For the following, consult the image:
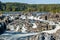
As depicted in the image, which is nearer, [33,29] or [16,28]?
[33,29]

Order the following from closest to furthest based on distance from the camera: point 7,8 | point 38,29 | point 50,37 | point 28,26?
point 50,37 < point 38,29 < point 28,26 < point 7,8

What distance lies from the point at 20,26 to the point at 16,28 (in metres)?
0.60

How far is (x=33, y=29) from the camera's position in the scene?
31.1 meters

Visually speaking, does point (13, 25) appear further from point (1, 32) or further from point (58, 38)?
point (58, 38)

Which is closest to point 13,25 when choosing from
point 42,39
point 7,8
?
point 42,39

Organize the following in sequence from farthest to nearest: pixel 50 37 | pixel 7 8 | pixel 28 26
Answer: pixel 7 8 → pixel 28 26 → pixel 50 37

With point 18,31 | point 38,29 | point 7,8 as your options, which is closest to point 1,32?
point 18,31

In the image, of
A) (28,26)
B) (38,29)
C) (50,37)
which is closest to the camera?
(50,37)

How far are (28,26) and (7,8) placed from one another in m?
52.3

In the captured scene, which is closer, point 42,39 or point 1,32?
point 42,39

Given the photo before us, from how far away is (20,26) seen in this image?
33.4 metres

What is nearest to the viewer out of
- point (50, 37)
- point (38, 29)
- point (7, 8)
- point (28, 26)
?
point (50, 37)

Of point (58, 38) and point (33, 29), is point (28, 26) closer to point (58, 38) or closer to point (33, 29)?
point (33, 29)

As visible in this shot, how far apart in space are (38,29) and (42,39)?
9265 millimetres
